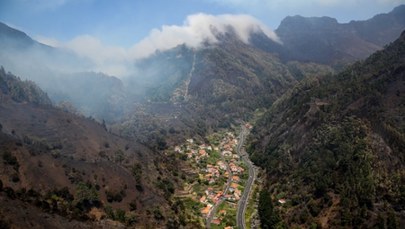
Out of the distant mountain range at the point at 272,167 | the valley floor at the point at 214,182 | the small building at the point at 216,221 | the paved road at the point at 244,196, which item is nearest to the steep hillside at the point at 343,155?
the distant mountain range at the point at 272,167

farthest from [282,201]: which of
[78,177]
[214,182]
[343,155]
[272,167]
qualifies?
[78,177]

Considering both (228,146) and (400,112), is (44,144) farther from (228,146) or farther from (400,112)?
(400,112)

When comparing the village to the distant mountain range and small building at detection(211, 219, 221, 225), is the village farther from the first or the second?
the distant mountain range

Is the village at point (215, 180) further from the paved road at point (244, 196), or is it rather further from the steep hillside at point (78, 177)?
the steep hillside at point (78, 177)

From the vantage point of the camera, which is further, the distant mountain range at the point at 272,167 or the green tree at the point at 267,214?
the green tree at the point at 267,214

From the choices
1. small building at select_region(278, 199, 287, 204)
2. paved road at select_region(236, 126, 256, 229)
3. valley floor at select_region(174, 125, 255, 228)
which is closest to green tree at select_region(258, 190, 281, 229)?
paved road at select_region(236, 126, 256, 229)

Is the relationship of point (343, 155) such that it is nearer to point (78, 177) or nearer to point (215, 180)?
point (215, 180)
